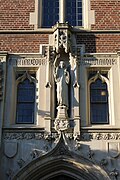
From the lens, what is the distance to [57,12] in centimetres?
1476

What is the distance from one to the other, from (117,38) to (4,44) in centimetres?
357

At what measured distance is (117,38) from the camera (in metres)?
13.9

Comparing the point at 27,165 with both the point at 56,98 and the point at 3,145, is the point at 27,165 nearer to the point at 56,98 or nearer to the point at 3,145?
the point at 3,145

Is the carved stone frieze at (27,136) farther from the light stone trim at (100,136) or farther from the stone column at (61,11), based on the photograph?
the stone column at (61,11)

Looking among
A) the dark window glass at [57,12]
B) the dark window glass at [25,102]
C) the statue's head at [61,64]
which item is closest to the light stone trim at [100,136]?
the dark window glass at [25,102]

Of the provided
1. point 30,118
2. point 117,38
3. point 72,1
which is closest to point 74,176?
point 30,118

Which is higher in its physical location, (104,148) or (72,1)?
(72,1)

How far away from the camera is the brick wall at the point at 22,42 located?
13781mm

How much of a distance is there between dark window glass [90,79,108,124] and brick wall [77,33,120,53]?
40.9 inches

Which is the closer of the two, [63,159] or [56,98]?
[63,159]

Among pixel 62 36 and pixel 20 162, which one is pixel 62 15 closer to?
pixel 62 36

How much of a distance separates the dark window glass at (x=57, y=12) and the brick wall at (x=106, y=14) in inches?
22.9

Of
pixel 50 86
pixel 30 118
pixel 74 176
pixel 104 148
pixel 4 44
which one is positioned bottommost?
pixel 74 176

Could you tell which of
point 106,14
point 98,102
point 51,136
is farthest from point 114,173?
point 106,14
